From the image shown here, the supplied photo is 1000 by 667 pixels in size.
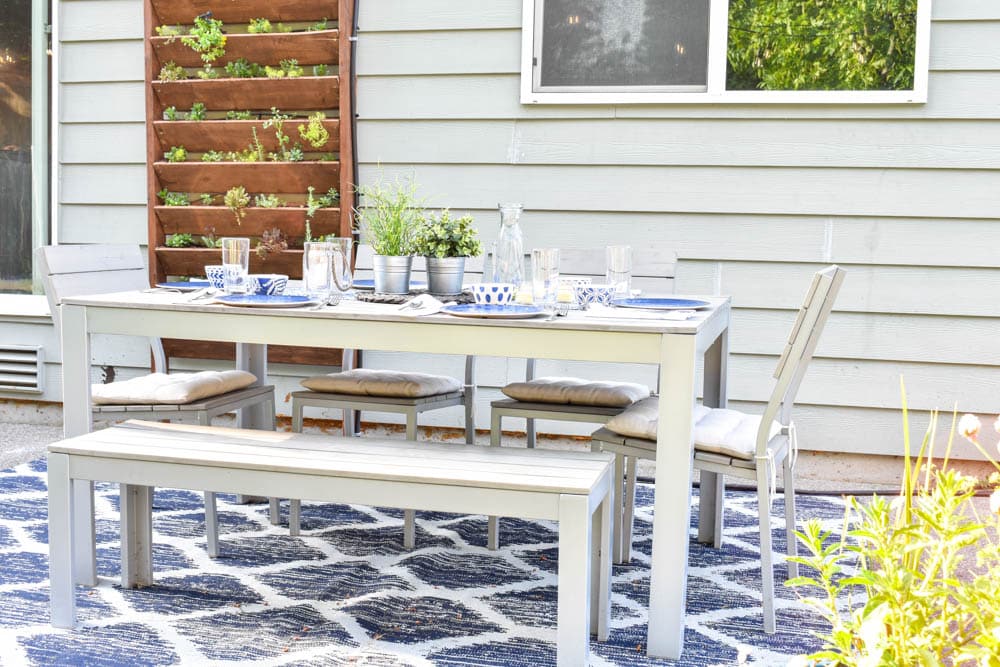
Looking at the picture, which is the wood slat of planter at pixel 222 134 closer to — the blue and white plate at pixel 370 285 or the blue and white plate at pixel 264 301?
the blue and white plate at pixel 370 285

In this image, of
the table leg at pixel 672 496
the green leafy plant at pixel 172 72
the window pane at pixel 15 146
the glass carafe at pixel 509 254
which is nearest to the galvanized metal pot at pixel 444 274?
the glass carafe at pixel 509 254

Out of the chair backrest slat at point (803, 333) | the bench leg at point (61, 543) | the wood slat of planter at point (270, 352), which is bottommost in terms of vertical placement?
the bench leg at point (61, 543)

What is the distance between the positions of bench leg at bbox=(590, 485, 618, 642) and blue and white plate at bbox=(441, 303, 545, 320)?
0.45m

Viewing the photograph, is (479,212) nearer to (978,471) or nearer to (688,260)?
(688,260)

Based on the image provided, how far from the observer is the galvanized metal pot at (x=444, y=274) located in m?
2.72

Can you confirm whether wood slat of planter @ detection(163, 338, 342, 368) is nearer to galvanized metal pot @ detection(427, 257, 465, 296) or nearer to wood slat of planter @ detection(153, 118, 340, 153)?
wood slat of planter @ detection(153, 118, 340, 153)

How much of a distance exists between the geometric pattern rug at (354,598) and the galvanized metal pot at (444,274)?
2.65 ft

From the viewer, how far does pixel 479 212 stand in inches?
163

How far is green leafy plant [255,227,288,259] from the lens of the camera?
4195mm

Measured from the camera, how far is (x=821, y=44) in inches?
151

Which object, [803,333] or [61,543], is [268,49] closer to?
[61,543]

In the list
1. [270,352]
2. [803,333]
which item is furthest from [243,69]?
[803,333]

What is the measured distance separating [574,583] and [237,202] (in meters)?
2.79

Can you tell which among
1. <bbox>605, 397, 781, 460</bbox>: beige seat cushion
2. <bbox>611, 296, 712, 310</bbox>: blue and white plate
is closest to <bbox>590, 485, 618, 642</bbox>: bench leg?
<bbox>605, 397, 781, 460</bbox>: beige seat cushion
